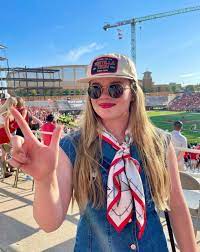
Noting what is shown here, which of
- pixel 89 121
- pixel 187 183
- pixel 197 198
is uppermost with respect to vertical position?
pixel 89 121

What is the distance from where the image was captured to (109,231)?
1.28 metres

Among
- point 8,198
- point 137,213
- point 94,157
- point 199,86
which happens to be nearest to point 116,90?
point 94,157

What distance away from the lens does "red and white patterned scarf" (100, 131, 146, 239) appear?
1260mm

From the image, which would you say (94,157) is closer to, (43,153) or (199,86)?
(43,153)

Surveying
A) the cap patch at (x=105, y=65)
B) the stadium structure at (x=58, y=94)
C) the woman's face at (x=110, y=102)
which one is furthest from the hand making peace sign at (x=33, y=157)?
the stadium structure at (x=58, y=94)

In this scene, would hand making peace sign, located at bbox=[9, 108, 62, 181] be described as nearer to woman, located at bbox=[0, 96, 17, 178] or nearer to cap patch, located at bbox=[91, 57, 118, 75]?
cap patch, located at bbox=[91, 57, 118, 75]

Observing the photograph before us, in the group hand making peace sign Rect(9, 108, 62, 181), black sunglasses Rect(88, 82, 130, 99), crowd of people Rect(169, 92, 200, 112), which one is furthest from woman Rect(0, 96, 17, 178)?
crowd of people Rect(169, 92, 200, 112)

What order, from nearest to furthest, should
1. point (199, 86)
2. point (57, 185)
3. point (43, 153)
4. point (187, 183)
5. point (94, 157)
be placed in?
point (43, 153), point (57, 185), point (94, 157), point (187, 183), point (199, 86)

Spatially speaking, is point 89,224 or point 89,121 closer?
point 89,224

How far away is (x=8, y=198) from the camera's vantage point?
4.22 meters

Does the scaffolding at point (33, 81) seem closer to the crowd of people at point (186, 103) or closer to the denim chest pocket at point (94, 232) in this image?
the crowd of people at point (186, 103)

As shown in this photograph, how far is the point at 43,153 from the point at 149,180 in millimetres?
532

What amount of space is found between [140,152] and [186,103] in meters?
75.4

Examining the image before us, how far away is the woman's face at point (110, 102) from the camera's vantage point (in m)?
1.43
